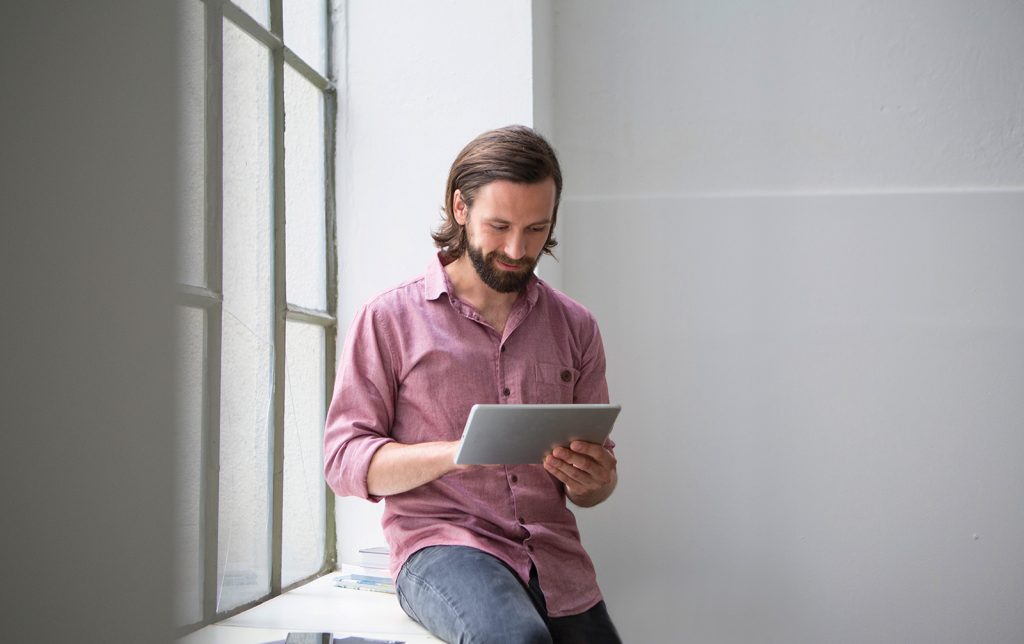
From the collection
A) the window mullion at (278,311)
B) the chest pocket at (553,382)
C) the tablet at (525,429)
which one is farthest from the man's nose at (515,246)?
the window mullion at (278,311)

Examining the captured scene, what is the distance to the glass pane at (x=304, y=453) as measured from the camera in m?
2.31

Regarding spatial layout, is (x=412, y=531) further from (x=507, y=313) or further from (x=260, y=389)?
(x=260, y=389)

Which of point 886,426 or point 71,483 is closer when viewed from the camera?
point 71,483

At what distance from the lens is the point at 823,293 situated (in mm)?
2484

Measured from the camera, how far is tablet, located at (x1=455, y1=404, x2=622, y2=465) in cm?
134

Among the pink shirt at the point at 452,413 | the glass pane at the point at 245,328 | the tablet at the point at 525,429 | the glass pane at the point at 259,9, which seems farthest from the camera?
the glass pane at the point at 259,9

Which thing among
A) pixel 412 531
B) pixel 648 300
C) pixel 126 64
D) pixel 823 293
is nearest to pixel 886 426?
pixel 823 293

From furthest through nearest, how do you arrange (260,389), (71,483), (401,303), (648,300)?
(648,300) < (260,389) < (401,303) < (71,483)

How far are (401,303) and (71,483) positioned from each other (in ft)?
5.22

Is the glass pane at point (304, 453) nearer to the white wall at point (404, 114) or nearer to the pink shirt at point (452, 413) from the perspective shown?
the white wall at point (404, 114)

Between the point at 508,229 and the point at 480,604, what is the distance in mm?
697

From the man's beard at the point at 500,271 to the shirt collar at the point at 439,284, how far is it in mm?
53

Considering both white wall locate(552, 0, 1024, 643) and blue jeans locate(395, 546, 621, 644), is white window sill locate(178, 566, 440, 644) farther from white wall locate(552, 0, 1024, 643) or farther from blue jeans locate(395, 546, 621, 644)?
white wall locate(552, 0, 1024, 643)

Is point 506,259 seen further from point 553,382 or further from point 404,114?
point 404,114
